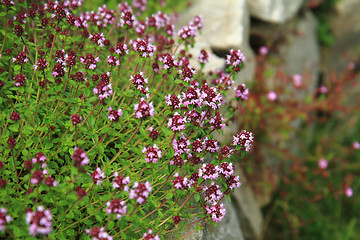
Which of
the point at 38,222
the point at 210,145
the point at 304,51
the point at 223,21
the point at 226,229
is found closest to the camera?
the point at 38,222

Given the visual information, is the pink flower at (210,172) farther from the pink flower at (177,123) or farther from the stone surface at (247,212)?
the stone surface at (247,212)

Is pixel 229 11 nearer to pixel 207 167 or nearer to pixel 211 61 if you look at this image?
pixel 211 61

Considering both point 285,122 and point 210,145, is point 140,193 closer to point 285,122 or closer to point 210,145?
point 210,145

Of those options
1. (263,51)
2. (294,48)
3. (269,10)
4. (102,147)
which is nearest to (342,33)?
(294,48)

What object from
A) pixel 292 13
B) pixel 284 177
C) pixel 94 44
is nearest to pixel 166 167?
pixel 94 44

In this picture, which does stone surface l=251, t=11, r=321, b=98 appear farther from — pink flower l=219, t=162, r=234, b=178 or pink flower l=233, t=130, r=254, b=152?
pink flower l=219, t=162, r=234, b=178

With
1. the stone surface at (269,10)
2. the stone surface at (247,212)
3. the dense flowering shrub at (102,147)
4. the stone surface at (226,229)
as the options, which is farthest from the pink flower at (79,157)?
the stone surface at (269,10)

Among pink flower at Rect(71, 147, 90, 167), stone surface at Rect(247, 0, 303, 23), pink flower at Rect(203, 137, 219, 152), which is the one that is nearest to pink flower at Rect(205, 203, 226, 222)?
pink flower at Rect(203, 137, 219, 152)

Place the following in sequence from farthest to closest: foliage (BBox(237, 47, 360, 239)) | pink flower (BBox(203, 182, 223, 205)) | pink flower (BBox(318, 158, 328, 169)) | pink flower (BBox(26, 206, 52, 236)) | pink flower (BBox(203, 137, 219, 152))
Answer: pink flower (BBox(318, 158, 328, 169))
foliage (BBox(237, 47, 360, 239))
pink flower (BBox(203, 137, 219, 152))
pink flower (BBox(203, 182, 223, 205))
pink flower (BBox(26, 206, 52, 236))
